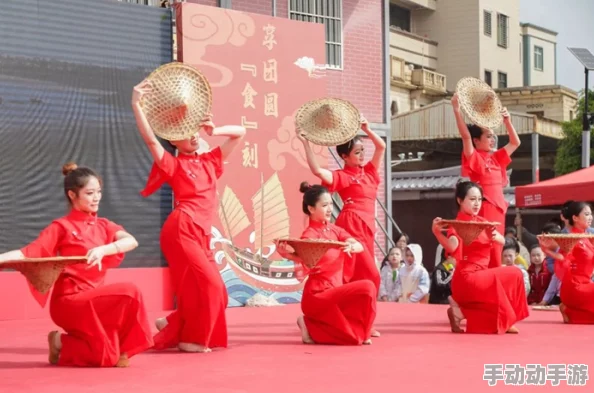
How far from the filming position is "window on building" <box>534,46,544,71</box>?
33600 millimetres

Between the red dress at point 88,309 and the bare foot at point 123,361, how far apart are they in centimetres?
2

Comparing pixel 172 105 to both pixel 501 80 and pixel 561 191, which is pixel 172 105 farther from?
pixel 501 80

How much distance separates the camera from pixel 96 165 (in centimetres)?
941

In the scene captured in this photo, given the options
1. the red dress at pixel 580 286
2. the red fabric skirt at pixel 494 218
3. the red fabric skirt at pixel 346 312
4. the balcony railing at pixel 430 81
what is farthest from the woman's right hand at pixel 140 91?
the balcony railing at pixel 430 81

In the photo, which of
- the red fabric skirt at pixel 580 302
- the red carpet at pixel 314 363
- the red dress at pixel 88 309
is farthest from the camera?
the red fabric skirt at pixel 580 302

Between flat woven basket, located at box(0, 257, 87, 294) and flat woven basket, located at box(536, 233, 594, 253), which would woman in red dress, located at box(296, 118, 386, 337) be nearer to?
flat woven basket, located at box(536, 233, 594, 253)

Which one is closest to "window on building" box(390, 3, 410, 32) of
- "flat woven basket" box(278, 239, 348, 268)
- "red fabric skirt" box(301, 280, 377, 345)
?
"red fabric skirt" box(301, 280, 377, 345)

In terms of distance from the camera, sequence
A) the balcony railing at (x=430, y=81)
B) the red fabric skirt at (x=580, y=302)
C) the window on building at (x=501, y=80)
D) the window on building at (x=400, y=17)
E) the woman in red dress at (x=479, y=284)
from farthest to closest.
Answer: the window on building at (x=501, y=80), the window on building at (x=400, y=17), the balcony railing at (x=430, y=81), the red fabric skirt at (x=580, y=302), the woman in red dress at (x=479, y=284)

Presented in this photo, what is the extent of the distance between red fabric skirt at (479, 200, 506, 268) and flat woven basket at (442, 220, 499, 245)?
0.43 metres

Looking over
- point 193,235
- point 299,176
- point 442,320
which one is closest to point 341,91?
point 299,176

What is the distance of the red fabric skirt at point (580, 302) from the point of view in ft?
25.1

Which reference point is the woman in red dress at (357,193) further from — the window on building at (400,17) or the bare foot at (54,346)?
the window on building at (400,17)

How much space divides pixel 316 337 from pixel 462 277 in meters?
1.19

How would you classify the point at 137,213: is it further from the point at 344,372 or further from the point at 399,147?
the point at 399,147
